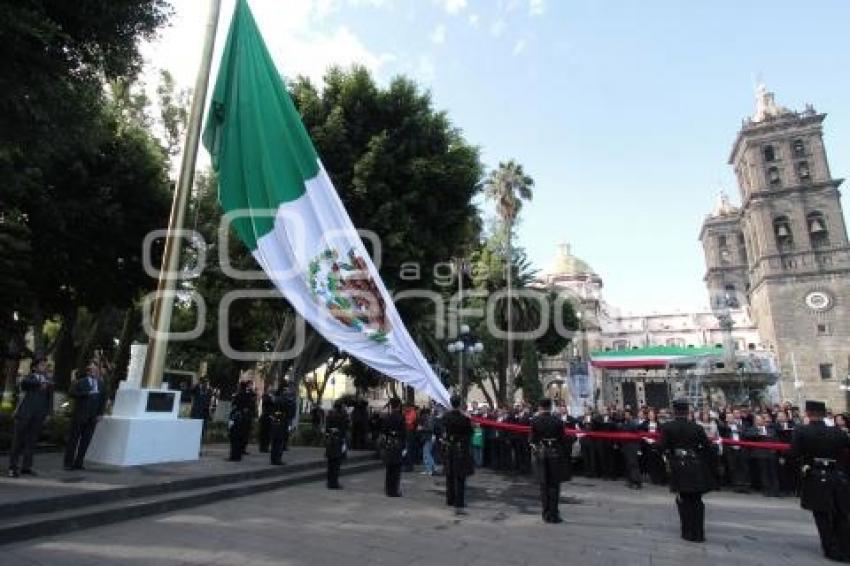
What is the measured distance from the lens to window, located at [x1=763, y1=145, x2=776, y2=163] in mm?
61812

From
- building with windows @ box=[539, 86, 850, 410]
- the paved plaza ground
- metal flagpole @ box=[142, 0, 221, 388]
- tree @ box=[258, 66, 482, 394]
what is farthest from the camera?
building with windows @ box=[539, 86, 850, 410]

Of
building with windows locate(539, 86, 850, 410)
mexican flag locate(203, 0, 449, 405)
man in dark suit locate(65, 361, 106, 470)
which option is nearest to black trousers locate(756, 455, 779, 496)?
mexican flag locate(203, 0, 449, 405)

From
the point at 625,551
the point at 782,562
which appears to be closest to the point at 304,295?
the point at 625,551

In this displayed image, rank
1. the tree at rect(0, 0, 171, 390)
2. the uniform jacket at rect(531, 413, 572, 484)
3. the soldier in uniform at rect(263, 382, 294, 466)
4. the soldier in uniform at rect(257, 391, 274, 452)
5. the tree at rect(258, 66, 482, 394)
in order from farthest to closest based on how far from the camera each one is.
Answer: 1. the tree at rect(258, 66, 482, 394)
2. the soldier in uniform at rect(257, 391, 274, 452)
3. the soldier in uniform at rect(263, 382, 294, 466)
4. the uniform jacket at rect(531, 413, 572, 484)
5. the tree at rect(0, 0, 171, 390)

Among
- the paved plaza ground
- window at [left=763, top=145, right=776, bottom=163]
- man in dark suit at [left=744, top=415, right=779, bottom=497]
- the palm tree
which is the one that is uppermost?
window at [left=763, top=145, right=776, bottom=163]

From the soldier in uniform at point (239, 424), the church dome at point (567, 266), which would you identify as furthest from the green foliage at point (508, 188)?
the church dome at point (567, 266)

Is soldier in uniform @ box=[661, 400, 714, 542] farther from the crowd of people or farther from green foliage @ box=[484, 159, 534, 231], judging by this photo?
green foliage @ box=[484, 159, 534, 231]

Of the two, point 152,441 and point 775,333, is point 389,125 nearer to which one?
point 152,441

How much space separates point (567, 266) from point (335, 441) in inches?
3228

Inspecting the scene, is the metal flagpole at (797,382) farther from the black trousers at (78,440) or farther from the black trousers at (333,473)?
the black trousers at (78,440)

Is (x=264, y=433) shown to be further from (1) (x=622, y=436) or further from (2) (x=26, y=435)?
(1) (x=622, y=436)

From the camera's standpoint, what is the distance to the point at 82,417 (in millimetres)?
8820

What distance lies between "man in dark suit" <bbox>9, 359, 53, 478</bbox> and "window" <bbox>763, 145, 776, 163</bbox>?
7053 centimetres

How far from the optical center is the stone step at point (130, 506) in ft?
18.7
